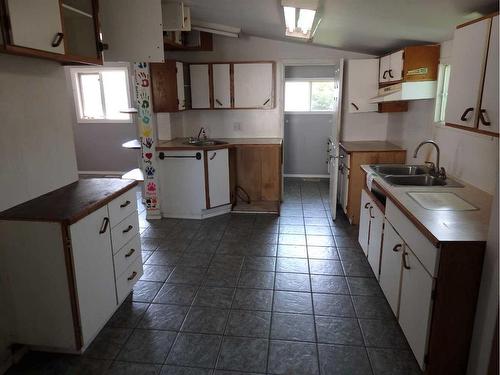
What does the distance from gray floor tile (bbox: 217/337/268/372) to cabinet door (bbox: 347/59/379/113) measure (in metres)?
3.04

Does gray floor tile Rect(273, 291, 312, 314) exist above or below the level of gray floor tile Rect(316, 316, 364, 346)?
above

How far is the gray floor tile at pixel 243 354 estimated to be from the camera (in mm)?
2021

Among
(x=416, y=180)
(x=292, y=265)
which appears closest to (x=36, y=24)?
(x=292, y=265)

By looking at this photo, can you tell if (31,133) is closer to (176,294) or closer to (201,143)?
(176,294)

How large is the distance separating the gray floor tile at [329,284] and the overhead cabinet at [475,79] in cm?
141

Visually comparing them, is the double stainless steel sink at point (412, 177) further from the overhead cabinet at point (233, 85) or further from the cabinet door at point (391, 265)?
the overhead cabinet at point (233, 85)

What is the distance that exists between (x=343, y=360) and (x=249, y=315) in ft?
2.26

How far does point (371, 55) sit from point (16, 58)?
407 centimetres

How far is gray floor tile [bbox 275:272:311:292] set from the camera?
282 cm

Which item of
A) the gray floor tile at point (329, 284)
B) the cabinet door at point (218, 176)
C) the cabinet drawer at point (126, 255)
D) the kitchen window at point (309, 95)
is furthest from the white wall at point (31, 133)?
the kitchen window at point (309, 95)

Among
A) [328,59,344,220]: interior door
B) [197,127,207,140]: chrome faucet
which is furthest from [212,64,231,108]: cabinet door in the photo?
[328,59,344,220]: interior door

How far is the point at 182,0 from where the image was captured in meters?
3.31

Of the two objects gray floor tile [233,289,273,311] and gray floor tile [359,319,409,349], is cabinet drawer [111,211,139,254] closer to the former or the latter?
gray floor tile [233,289,273,311]

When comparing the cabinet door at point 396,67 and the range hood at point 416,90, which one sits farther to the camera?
the cabinet door at point 396,67
